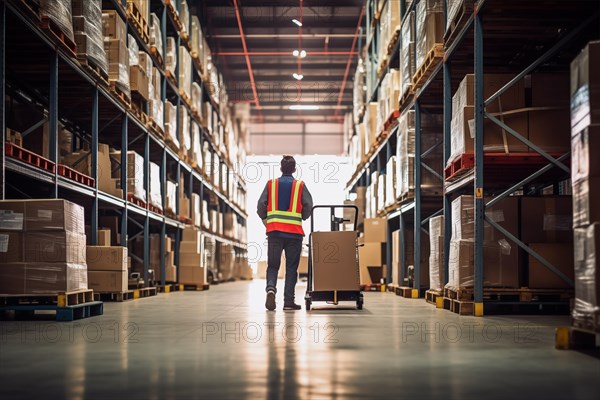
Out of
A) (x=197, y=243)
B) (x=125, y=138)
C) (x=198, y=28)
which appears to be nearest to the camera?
(x=125, y=138)

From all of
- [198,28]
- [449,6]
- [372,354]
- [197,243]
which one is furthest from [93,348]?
[198,28]

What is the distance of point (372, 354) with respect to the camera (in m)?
4.16

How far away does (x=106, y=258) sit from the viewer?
32.7 ft

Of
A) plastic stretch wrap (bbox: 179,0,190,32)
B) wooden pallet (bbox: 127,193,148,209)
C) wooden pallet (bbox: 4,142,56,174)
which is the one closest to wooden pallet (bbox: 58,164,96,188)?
wooden pallet (bbox: 4,142,56,174)

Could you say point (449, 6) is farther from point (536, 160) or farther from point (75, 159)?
point (75, 159)

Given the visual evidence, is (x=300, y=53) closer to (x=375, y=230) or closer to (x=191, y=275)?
(x=375, y=230)

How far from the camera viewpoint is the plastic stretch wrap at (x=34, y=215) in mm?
6520

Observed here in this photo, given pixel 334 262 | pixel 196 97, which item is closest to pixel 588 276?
pixel 334 262

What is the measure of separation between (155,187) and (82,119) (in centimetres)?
194

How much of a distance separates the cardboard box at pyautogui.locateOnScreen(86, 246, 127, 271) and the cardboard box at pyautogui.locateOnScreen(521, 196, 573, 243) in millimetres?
5333

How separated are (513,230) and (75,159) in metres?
6.16

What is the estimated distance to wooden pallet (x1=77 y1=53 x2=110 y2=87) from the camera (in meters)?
8.89

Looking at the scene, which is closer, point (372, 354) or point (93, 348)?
point (372, 354)

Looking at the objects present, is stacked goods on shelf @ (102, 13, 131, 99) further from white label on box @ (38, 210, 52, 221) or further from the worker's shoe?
the worker's shoe
